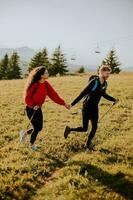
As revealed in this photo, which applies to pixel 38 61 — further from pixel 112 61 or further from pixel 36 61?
pixel 112 61

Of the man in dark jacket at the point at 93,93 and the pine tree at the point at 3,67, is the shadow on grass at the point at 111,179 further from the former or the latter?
the pine tree at the point at 3,67

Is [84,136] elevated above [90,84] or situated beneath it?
situated beneath

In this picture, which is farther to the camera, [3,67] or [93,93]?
[3,67]

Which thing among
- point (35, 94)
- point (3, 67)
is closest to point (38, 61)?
point (3, 67)

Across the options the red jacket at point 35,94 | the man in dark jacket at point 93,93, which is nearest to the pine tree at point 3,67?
the red jacket at point 35,94

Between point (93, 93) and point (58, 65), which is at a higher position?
point (58, 65)

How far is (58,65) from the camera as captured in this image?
84.0m

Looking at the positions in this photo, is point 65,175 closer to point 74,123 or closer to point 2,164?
point 2,164

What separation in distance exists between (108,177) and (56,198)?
214 cm

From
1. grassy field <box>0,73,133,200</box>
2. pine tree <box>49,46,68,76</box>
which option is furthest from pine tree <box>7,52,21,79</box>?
grassy field <box>0,73,133,200</box>

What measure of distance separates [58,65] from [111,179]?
2948 inches

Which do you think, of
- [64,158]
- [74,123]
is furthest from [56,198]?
[74,123]

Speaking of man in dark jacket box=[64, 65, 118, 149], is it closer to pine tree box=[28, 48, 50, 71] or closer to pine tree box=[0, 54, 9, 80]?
pine tree box=[28, 48, 50, 71]

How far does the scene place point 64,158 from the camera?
12.2 m
